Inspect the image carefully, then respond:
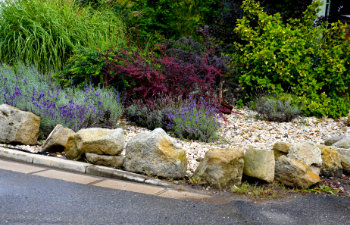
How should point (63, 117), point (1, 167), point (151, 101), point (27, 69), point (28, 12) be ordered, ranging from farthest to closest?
point (28, 12)
point (27, 69)
point (151, 101)
point (63, 117)
point (1, 167)

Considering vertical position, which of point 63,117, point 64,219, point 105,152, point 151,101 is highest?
point 151,101

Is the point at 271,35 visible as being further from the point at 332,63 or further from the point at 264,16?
the point at 332,63

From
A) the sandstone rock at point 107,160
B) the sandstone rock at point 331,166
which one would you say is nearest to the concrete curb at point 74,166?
the sandstone rock at point 107,160

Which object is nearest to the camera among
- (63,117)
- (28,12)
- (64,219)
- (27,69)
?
(64,219)

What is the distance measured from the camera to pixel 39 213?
2795 millimetres

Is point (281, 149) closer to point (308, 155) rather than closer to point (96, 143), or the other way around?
point (308, 155)

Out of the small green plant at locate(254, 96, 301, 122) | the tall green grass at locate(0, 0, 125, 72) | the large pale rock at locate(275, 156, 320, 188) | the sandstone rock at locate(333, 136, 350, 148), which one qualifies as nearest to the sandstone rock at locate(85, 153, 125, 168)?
the large pale rock at locate(275, 156, 320, 188)

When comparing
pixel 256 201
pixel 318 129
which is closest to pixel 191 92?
pixel 318 129

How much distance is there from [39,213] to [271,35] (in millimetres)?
5456

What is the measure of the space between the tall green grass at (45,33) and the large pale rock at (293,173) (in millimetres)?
4203

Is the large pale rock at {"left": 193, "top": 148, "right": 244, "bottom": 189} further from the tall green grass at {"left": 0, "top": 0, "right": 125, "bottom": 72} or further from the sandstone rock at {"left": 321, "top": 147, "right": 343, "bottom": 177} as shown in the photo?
the tall green grass at {"left": 0, "top": 0, "right": 125, "bottom": 72}

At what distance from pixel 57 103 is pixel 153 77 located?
1.49 metres

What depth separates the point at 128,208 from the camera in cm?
302

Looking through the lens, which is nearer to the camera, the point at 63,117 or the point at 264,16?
the point at 63,117
